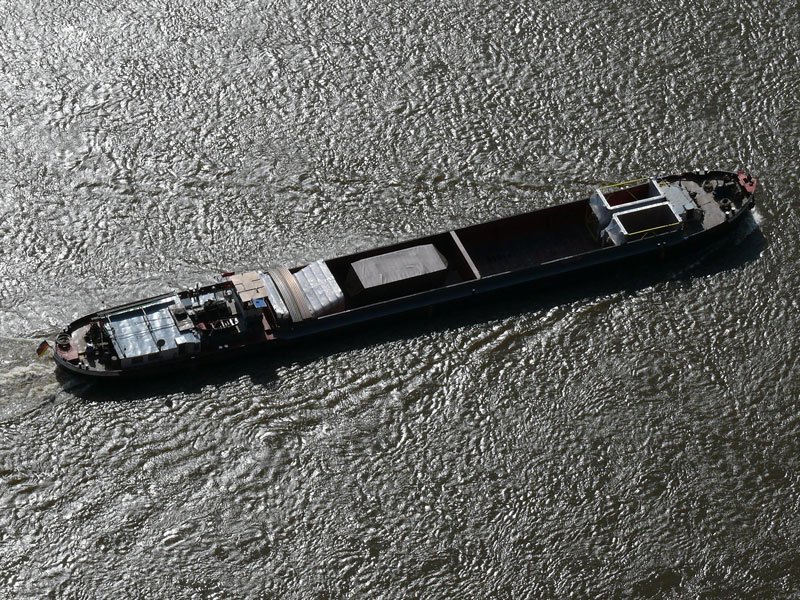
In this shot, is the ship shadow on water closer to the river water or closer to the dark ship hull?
the river water

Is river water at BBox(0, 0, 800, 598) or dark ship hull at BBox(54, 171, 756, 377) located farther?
dark ship hull at BBox(54, 171, 756, 377)

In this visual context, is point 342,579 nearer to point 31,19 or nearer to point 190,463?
point 190,463

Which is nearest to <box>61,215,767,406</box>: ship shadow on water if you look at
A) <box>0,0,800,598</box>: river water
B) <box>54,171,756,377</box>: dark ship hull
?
<box>0,0,800,598</box>: river water

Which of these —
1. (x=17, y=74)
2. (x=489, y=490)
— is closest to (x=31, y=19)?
(x=17, y=74)

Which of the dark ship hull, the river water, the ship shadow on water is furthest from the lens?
the ship shadow on water

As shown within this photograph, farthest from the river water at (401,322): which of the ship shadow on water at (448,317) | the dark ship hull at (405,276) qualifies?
the dark ship hull at (405,276)

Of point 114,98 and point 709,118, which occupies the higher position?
point 114,98

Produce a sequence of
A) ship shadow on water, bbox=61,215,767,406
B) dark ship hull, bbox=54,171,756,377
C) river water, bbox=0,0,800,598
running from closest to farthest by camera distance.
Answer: river water, bbox=0,0,800,598
dark ship hull, bbox=54,171,756,377
ship shadow on water, bbox=61,215,767,406

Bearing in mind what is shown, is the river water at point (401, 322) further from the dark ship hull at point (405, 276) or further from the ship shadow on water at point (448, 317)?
the dark ship hull at point (405, 276)
